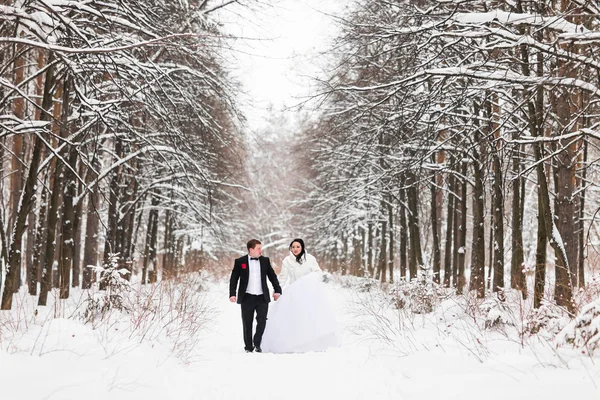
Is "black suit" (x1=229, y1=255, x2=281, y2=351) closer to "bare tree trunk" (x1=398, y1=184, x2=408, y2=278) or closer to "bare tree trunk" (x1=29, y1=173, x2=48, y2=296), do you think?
"bare tree trunk" (x1=29, y1=173, x2=48, y2=296)

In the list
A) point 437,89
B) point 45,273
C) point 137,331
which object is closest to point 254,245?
point 137,331

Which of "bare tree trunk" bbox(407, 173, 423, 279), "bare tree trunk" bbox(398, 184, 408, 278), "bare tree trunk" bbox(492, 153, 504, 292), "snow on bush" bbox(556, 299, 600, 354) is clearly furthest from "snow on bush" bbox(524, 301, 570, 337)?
"bare tree trunk" bbox(398, 184, 408, 278)

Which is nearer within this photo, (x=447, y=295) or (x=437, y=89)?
(x=437, y=89)

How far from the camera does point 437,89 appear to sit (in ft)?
23.2

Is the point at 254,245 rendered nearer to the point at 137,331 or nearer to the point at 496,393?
the point at 137,331

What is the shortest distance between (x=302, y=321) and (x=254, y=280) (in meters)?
1.02

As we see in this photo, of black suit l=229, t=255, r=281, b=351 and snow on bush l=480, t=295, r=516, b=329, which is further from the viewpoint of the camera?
black suit l=229, t=255, r=281, b=351

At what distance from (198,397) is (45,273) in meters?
8.01

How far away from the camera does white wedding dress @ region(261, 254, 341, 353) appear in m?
7.88

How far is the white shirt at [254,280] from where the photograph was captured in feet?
26.5

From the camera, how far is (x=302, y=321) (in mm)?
7941

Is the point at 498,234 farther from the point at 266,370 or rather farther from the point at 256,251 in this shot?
the point at 266,370

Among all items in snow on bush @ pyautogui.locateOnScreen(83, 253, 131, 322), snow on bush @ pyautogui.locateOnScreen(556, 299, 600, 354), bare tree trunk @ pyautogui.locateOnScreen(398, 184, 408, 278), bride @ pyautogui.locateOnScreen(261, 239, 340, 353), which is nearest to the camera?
Answer: snow on bush @ pyautogui.locateOnScreen(556, 299, 600, 354)

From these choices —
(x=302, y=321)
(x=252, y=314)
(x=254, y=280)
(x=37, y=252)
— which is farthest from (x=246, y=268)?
(x=37, y=252)
